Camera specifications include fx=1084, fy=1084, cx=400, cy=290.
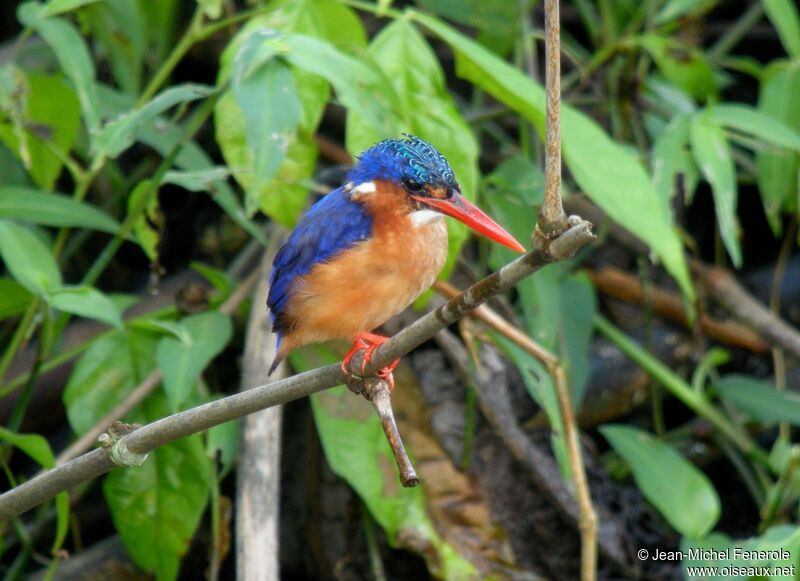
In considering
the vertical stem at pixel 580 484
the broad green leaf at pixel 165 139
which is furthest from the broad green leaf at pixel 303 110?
the vertical stem at pixel 580 484

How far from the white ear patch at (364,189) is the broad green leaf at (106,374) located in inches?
35.3

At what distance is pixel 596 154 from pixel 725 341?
1503mm

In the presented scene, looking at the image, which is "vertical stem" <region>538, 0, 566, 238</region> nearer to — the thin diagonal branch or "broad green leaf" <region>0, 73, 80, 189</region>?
the thin diagonal branch

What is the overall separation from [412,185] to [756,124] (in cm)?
122

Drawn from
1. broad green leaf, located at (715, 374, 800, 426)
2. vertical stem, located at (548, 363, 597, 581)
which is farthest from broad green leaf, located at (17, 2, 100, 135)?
broad green leaf, located at (715, 374, 800, 426)

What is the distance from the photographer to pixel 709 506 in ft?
9.19

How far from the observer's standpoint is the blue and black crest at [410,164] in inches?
74.4

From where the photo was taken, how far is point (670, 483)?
2.88 meters

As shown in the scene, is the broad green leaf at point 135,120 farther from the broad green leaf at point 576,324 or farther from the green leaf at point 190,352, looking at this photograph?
the broad green leaf at point 576,324

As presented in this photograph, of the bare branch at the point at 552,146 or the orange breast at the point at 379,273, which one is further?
the orange breast at the point at 379,273

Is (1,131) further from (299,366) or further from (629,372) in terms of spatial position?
(629,372)

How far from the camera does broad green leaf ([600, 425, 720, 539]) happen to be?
277cm

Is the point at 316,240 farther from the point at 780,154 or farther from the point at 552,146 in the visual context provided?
the point at 780,154

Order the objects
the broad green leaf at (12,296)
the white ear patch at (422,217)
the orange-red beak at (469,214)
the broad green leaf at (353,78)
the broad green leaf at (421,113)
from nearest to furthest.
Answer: the orange-red beak at (469,214), the white ear patch at (422,217), the broad green leaf at (353,78), the broad green leaf at (421,113), the broad green leaf at (12,296)
